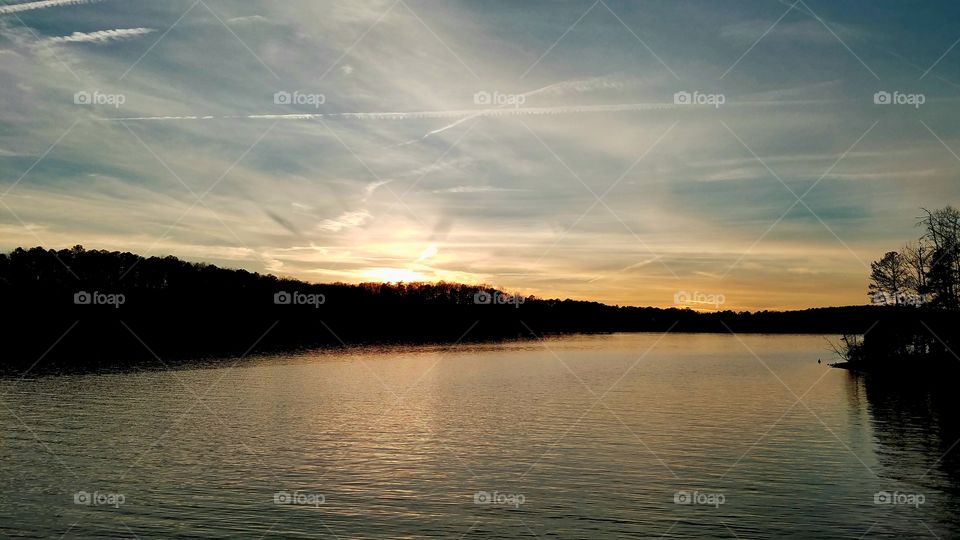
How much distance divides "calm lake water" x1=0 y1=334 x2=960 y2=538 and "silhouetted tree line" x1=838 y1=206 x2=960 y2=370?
16.2m

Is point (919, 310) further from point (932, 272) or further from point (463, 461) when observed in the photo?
point (463, 461)

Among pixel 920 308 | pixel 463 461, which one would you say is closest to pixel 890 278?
pixel 920 308

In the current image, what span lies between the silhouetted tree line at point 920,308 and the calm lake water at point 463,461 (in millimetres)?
16159

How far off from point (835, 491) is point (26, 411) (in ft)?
225

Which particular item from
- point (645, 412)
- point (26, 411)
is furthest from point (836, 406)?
point (26, 411)

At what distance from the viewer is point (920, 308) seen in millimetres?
110562

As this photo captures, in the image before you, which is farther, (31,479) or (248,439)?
(248,439)

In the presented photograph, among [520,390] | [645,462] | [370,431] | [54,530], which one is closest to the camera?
[54,530]

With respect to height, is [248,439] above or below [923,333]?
below

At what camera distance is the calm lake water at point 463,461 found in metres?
34.3

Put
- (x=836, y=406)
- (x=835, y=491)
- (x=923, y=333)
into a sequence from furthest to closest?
(x=923, y=333)
(x=836, y=406)
(x=835, y=491)

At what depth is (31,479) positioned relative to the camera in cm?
4156

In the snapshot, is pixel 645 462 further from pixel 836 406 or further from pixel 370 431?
pixel 836 406

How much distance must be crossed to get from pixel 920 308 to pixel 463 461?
93920mm
